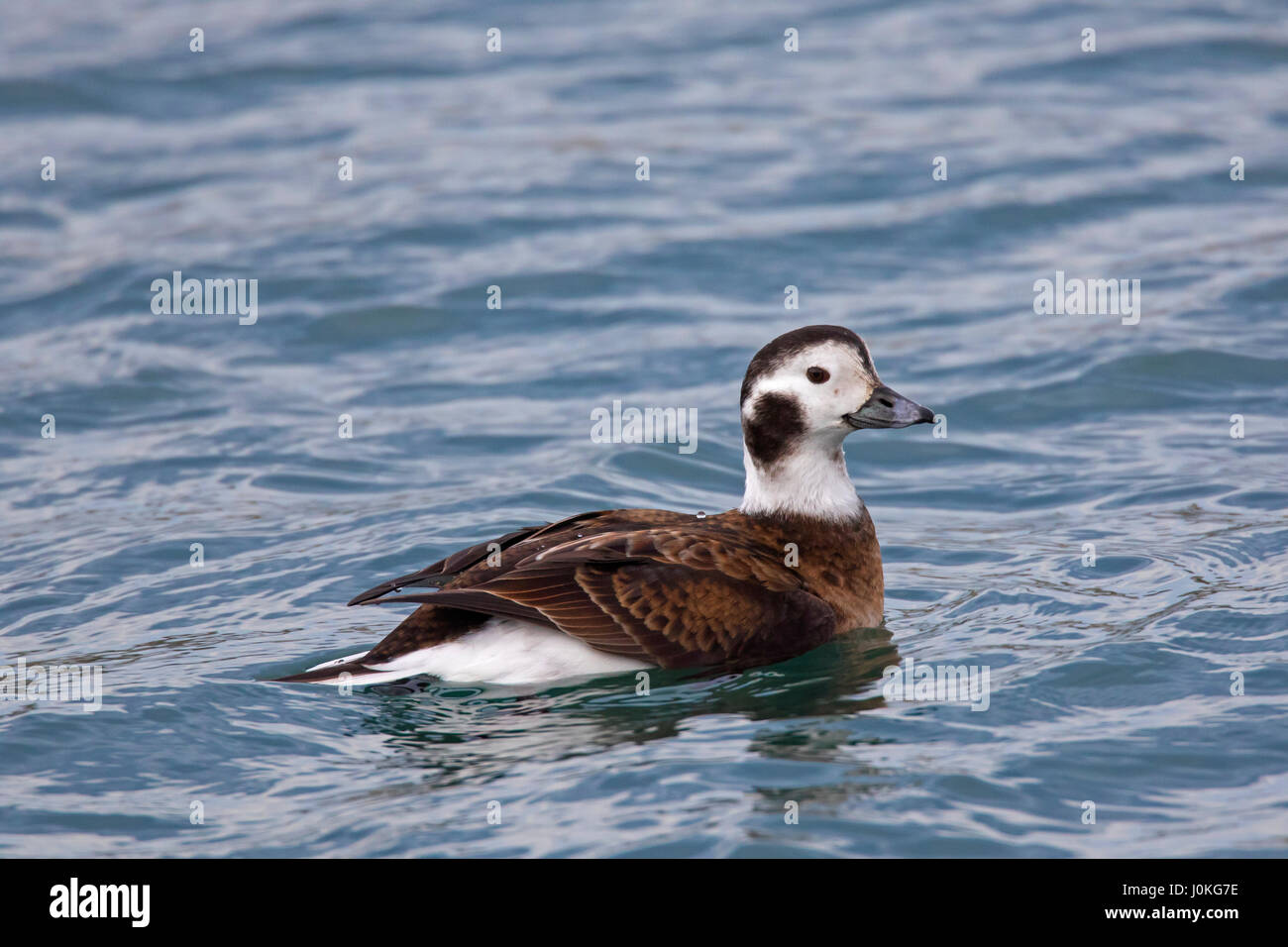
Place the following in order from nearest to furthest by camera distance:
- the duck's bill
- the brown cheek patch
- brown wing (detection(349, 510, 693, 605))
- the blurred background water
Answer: the blurred background water → brown wing (detection(349, 510, 693, 605)) → the duck's bill → the brown cheek patch

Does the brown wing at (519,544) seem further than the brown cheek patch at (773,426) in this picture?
No

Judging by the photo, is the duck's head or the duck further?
the duck's head

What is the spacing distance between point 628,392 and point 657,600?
552cm

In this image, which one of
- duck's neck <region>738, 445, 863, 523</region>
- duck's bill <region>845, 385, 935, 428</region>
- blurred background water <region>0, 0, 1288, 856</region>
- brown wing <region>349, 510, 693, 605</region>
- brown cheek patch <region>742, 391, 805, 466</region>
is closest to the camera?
blurred background water <region>0, 0, 1288, 856</region>

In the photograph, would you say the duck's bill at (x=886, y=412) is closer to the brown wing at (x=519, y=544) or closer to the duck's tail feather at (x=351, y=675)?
the brown wing at (x=519, y=544)

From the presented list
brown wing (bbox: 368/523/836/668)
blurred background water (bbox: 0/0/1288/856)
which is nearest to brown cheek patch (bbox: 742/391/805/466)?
brown wing (bbox: 368/523/836/668)

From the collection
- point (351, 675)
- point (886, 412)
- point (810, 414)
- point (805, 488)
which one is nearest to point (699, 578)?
point (805, 488)

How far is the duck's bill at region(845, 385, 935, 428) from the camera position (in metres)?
8.09

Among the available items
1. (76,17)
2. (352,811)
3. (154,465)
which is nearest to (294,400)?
(154,465)

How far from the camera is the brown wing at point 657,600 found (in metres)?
7.54

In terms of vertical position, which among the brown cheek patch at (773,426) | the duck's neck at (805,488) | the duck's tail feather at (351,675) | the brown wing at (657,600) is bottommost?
the duck's tail feather at (351,675)

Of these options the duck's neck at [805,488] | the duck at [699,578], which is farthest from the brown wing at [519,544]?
the duck's neck at [805,488]

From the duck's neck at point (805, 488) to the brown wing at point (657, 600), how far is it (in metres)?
0.56

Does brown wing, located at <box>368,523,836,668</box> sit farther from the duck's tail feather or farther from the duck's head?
the duck's head
